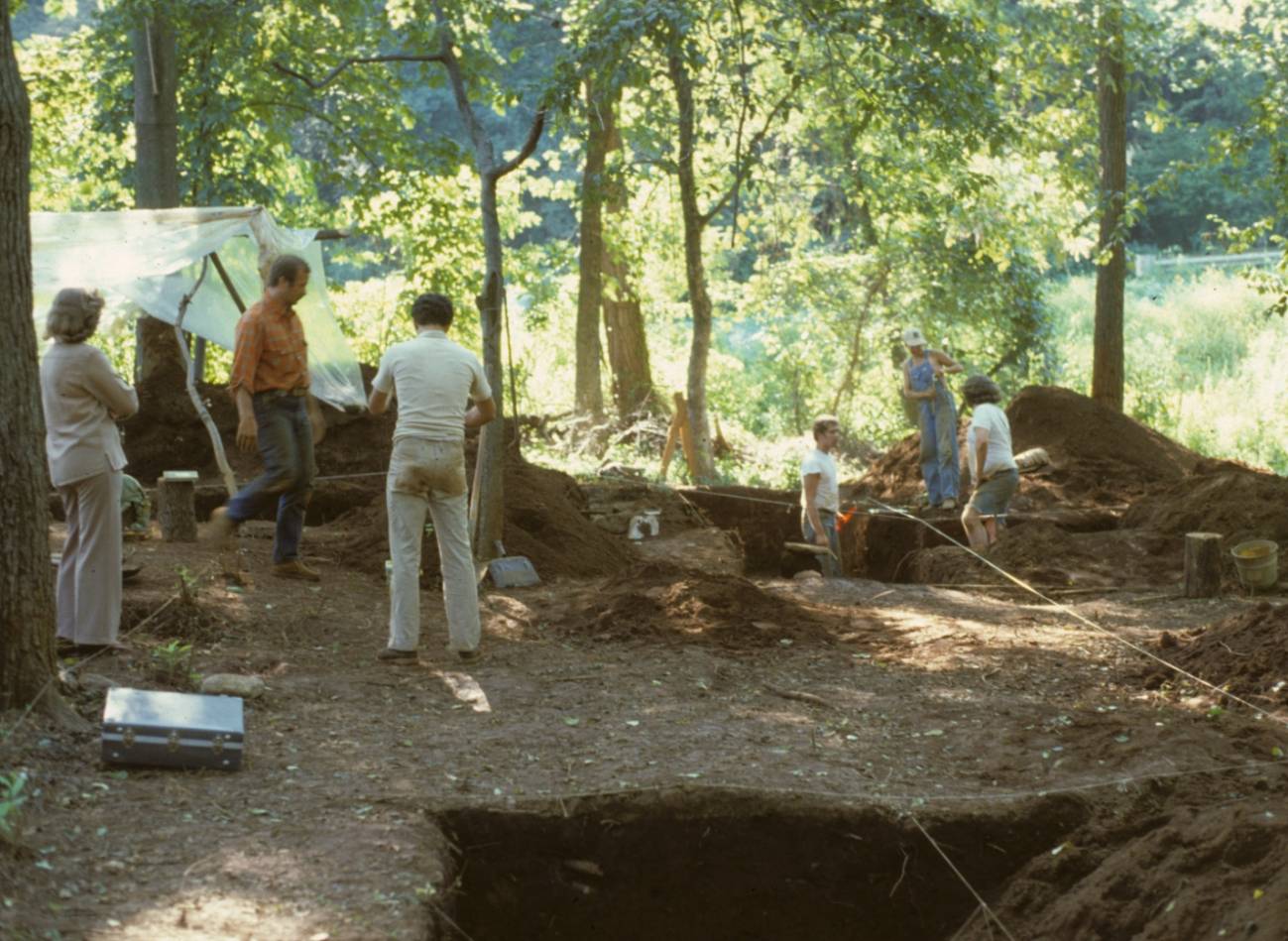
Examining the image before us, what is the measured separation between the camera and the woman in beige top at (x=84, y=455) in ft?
22.4

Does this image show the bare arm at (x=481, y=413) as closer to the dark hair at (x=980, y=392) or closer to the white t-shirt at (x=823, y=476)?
the white t-shirt at (x=823, y=476)

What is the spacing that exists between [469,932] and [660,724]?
5.27 ft

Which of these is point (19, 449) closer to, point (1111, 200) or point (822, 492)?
point (822, 492)

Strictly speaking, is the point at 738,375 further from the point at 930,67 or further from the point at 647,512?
the point at 930,67

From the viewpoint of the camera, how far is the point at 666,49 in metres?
11.2

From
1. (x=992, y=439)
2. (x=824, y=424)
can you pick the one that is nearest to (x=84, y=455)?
(x=824, y=424)

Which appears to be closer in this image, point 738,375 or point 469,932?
point 469,932

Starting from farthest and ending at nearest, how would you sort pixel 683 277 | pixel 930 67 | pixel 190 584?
pixel 683 277 < pixel 930 67 < pixel 190 584

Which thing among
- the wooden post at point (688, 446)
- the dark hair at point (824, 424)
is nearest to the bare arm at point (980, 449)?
the dark hair at point (824, 424)

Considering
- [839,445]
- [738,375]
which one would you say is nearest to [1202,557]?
[839,445]

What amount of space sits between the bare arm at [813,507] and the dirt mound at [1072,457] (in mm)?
4650

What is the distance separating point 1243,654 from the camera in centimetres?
771

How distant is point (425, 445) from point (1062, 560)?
665cm

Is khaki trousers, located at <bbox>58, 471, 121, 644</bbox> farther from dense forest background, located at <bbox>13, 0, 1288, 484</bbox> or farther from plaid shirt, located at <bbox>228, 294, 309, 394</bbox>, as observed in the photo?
dense forest background, located at <bbox>13, 0, 1288, 484</bbox>
